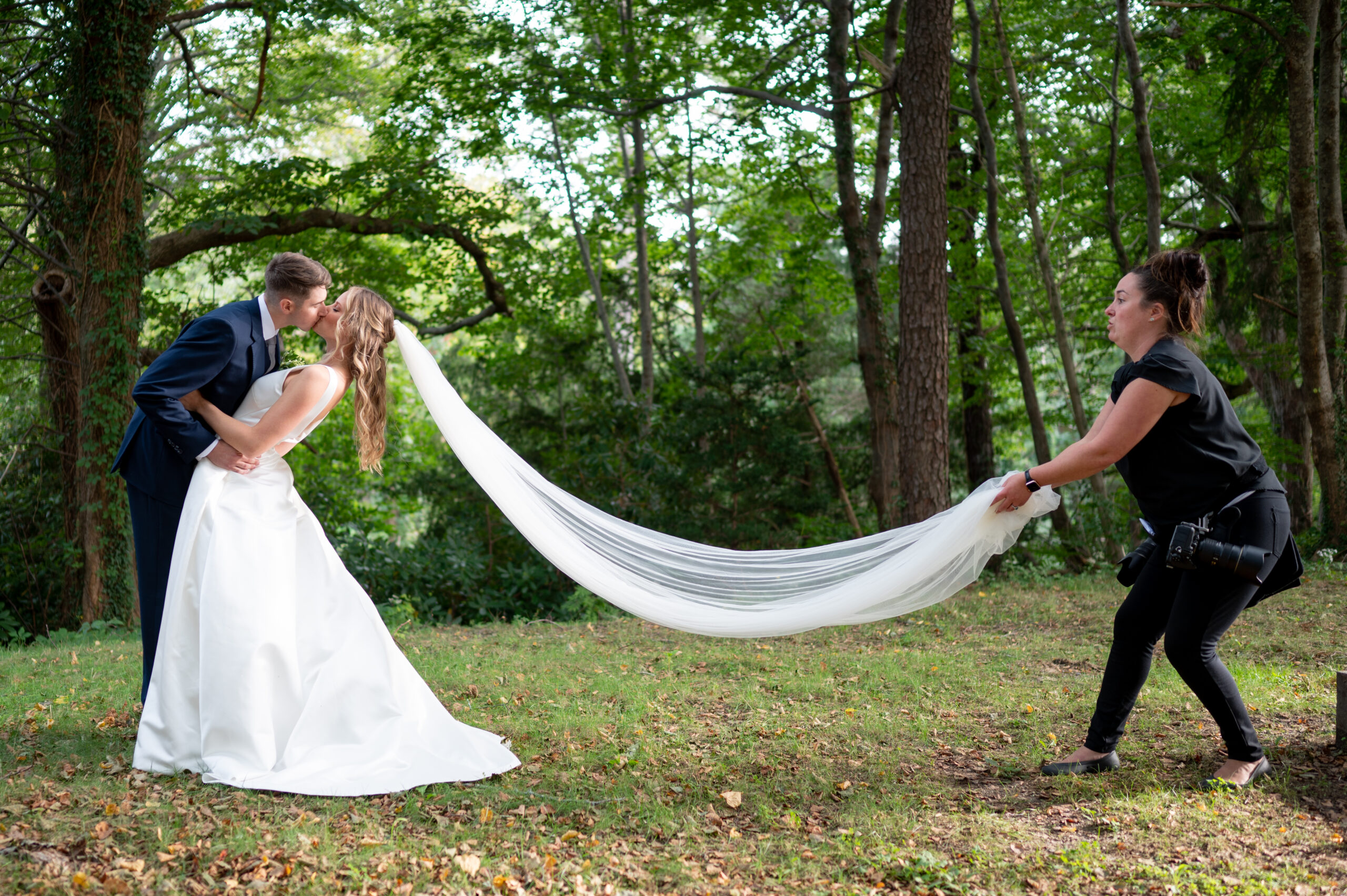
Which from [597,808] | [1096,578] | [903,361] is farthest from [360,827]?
[1096,578]

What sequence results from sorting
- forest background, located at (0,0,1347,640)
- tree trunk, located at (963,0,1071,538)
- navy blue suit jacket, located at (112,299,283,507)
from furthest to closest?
tree trunk, located at (963,0,1071,538) → forest background, located at (0,0,1347,640) → navy blue suit jacket, located at (112,299,283,507)

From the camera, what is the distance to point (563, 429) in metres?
16.6

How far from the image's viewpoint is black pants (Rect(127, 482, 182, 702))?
439cm

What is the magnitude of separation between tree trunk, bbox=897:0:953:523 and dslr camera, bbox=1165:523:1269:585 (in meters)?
6.02

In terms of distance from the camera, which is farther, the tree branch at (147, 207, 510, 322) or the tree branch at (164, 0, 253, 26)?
the tree branch at (147, 207, 510, 322)

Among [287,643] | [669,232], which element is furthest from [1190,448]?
[669,232]

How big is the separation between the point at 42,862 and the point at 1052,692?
4.95m

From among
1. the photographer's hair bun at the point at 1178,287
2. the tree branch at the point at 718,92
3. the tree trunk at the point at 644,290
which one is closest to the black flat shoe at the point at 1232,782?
the photographer's hair bun at the point at 1178,287

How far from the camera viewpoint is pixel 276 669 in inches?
161

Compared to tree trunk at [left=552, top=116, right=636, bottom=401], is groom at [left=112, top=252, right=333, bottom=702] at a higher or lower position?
lower

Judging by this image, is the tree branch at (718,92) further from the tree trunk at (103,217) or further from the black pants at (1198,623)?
the black pants at (1198,623)

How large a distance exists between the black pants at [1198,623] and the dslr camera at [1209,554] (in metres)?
0.06

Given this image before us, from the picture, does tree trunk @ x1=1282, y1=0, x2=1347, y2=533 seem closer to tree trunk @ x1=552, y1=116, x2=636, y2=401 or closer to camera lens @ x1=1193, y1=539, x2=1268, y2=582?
camera lens @ x1=1193, y1=539, x2=1268, y2=582

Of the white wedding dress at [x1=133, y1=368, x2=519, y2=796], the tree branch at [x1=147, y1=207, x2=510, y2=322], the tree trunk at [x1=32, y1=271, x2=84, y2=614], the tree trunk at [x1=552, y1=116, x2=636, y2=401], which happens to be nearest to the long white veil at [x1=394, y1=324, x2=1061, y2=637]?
the white wedding dress at [x1=133, y1=368, x2=519, y2=796]
